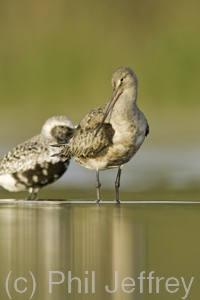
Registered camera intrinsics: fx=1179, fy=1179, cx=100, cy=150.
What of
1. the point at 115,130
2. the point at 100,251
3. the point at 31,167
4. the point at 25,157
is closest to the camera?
the point at 100,251

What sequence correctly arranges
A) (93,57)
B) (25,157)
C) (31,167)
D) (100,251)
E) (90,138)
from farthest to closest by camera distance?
(93,57), (25,157), (31,167), (90,138), (100,251)

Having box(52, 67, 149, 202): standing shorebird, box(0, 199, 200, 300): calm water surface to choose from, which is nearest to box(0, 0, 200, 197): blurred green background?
box(52, 67, 149, 202): standing shorebird

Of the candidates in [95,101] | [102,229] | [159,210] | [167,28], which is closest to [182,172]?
[159,210]

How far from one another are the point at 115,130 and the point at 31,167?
1442mm

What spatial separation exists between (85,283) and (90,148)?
4423 mm

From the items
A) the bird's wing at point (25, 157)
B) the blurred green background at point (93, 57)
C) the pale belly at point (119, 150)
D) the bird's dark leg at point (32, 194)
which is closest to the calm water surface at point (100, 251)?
the pale belly at point (119, 150)

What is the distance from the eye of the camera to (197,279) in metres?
8.34

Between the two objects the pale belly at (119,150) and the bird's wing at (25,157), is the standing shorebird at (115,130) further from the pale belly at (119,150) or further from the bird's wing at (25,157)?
the bird's wing at (25,157)

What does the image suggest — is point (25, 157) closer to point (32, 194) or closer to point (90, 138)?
point (32, 194)

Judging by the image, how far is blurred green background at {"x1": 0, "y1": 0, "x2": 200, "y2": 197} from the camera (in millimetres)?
25078

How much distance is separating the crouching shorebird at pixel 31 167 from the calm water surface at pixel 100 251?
4.53 feet

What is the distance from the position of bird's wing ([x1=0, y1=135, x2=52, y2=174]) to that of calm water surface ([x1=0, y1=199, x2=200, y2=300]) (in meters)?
1.49

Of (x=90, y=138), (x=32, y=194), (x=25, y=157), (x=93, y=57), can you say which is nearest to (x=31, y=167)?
(x=25, y=157)

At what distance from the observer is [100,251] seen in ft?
Answer: 30.6
